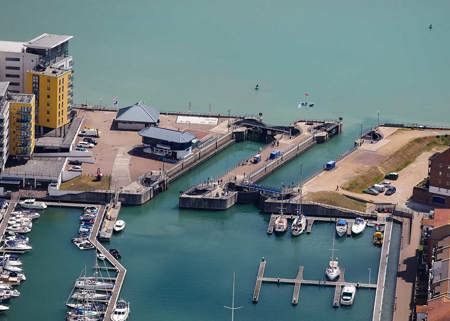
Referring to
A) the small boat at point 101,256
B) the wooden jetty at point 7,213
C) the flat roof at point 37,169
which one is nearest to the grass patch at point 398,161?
the flat roof at point 37,169

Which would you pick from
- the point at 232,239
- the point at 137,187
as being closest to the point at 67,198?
the point at 137,187

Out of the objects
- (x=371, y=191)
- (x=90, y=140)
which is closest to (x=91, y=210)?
(x=90, y=140)

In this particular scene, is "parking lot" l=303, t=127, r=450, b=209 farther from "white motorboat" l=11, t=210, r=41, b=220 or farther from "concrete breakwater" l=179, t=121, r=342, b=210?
"white motorboat" l=11, t=210, r=41, b=220

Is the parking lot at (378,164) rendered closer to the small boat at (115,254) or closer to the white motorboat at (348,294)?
the white motorboat at (348,294)

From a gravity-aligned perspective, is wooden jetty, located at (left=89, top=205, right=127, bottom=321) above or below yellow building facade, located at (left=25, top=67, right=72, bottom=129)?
below

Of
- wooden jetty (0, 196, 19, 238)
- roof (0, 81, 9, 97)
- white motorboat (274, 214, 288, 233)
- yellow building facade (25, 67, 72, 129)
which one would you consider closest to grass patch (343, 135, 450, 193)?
white motorboat (274, 214, 288, 233)

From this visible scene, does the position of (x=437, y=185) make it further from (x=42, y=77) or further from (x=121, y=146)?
(x=42, y=77)
